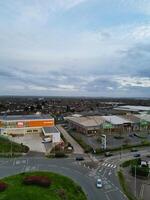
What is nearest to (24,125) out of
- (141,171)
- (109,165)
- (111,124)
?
(111,124)

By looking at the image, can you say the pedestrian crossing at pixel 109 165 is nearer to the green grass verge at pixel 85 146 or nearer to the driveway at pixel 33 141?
the green grass verge at pixel 85 146

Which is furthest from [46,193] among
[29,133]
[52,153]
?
[29,133]

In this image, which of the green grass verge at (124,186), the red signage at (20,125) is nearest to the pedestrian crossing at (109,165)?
the green grass verge at (124,186)

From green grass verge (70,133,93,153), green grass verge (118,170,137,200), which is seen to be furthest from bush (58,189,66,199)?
green grass verge (70,133,93,153)

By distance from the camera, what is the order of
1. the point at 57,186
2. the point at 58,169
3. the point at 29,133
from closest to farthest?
the point at 57,186, the point at 58,169, the point at 29,133

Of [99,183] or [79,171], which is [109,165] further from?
[99,183]

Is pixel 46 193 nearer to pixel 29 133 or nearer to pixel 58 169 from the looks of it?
pixel 58 169
